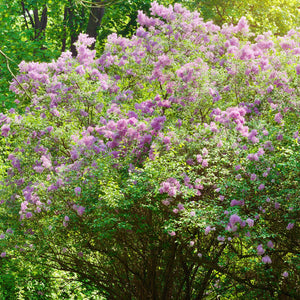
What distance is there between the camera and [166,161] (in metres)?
6.79

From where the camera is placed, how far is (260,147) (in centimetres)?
655

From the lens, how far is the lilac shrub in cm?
639

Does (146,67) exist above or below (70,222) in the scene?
above

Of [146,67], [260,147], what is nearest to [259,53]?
[146,67]

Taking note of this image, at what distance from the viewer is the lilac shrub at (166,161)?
639 centimetres

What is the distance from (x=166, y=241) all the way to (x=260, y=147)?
2.24 meters

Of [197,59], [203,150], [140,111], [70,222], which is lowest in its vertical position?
[70,222]

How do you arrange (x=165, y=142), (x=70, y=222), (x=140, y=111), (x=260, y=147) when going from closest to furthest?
(x=260, y=147)
(x=165, y=142)
(x=70, y=222)
(x=140, y=111)

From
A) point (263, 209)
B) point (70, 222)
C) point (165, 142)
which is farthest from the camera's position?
point (70, 222)

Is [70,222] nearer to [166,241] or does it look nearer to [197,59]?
[166,241]

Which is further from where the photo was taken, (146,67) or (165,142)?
(146,67)

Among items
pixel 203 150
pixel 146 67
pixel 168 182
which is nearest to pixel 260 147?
pixel 203 150

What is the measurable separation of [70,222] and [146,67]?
336cm

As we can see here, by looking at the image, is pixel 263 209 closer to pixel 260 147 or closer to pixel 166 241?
pixel 260 147
